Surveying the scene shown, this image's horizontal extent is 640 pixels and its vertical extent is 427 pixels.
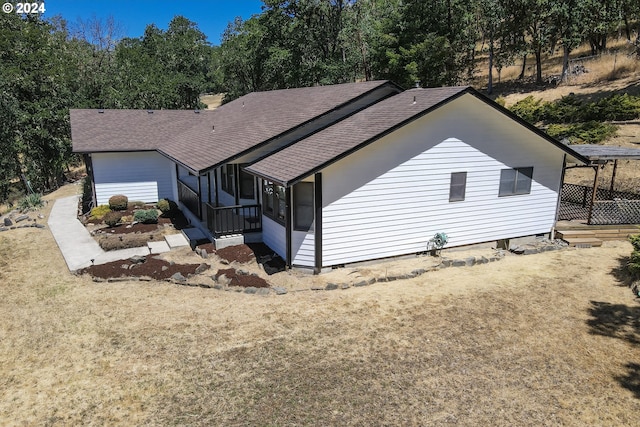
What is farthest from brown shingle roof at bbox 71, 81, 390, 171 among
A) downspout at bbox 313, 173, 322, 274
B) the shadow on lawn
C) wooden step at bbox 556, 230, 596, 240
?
the shadow on lawn

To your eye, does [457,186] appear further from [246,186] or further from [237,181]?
[237,181]

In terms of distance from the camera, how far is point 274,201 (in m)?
13.3

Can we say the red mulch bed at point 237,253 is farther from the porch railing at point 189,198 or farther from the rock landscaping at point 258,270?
the porch railing at point 189,198

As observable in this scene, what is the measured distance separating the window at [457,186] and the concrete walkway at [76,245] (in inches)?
419

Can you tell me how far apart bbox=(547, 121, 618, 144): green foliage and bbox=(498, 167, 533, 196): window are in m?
13.1

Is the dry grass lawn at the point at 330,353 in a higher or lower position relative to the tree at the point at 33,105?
lower

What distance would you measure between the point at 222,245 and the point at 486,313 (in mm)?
8544

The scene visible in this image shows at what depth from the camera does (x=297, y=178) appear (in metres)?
10.9

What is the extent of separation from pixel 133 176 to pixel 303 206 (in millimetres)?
13329

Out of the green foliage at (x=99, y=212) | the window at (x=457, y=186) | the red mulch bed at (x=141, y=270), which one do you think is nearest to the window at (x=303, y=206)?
the red mulch bed at (x=141, y=270)

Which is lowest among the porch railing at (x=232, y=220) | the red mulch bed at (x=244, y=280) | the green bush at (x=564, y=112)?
the red mulch bed at (x=244, y=280)

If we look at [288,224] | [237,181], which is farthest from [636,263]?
[237,181]

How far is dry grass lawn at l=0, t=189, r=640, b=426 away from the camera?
6738 millimetres

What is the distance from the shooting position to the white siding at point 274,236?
1288 cm
